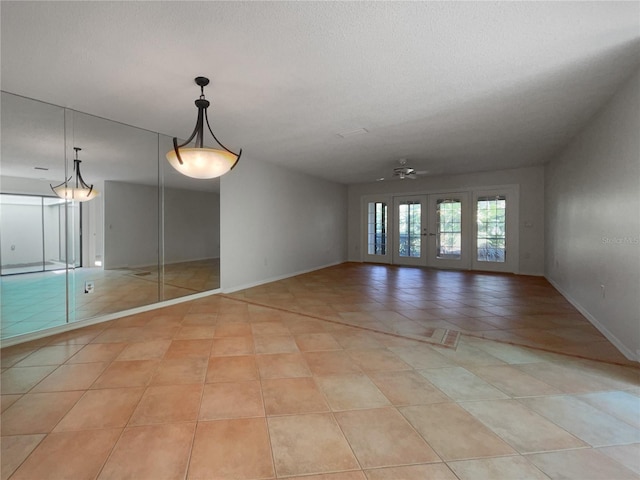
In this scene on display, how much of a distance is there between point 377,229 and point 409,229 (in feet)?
3.16

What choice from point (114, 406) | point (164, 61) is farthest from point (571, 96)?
point (114, 406)

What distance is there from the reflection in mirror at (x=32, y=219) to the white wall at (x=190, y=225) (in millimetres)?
Answer: 1158

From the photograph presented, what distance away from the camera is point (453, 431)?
1.50m

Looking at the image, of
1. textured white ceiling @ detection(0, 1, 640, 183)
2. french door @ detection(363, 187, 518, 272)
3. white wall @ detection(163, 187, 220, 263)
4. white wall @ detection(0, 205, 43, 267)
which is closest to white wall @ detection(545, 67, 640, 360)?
textured white ceiling @ detection(0, 1, 640, 183)

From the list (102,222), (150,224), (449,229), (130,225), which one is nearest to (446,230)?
(449,229)

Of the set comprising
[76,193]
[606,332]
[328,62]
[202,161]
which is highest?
[328,62]

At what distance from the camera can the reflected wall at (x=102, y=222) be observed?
281cm

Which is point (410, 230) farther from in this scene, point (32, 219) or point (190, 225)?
point (32, 219)

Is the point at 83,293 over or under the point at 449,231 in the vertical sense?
under

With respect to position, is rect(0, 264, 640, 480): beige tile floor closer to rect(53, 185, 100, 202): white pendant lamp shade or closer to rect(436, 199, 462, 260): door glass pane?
rect(53, 185, 100, 202): white pendant lamp shade

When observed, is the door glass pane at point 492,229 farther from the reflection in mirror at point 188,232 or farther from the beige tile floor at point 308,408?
the reflection in mirror at point 188,232

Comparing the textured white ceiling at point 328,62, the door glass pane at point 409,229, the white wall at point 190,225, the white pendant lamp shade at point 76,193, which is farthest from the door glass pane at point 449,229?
the white pendant lamp shade at point 76,193

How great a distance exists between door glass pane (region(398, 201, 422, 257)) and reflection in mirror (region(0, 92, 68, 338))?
711cm

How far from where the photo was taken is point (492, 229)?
6711 mm
